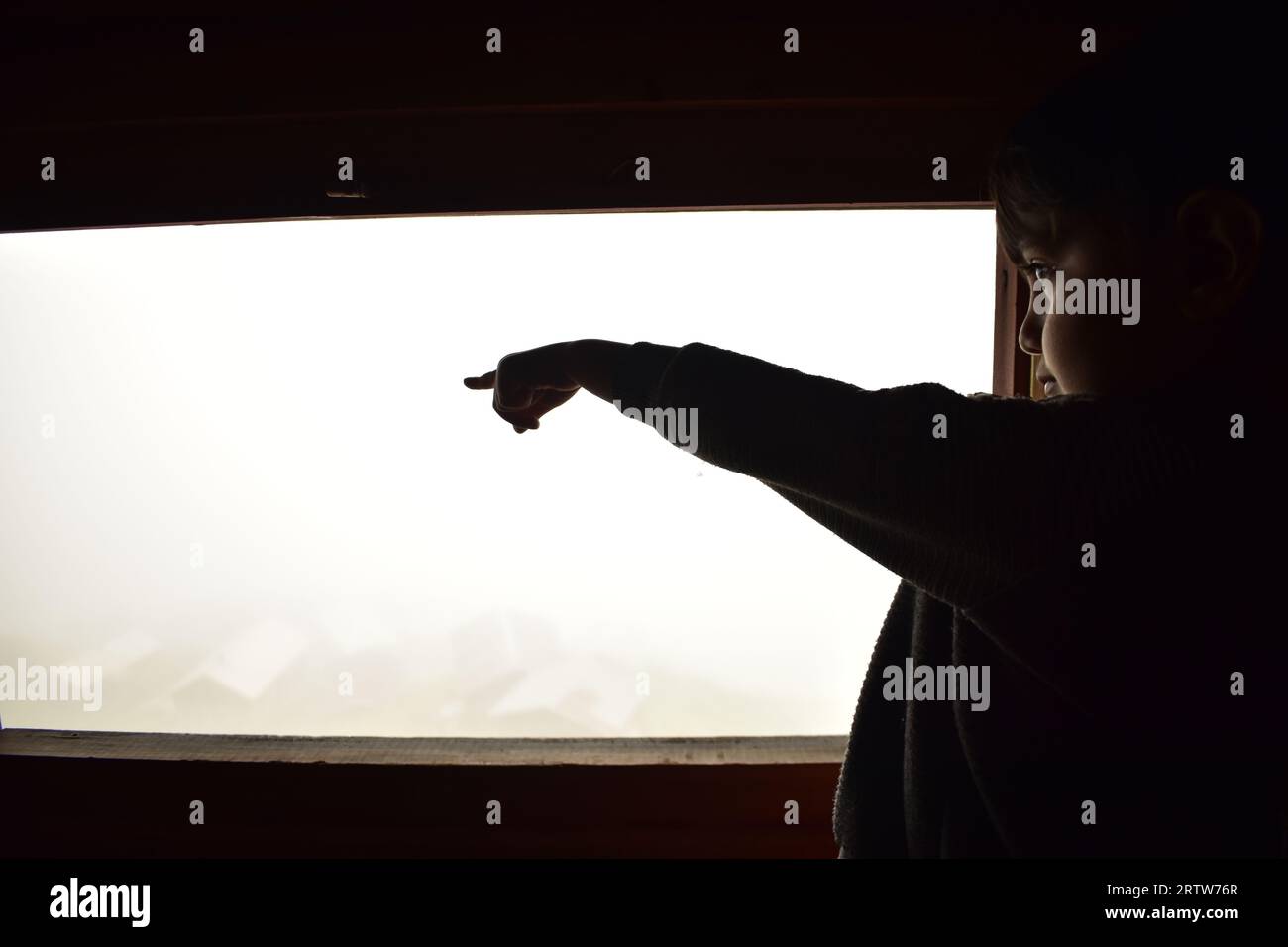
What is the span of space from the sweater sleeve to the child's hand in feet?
0.45

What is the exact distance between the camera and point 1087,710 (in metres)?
0.31

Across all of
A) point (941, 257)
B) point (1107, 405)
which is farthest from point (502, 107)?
point (1107, 405)

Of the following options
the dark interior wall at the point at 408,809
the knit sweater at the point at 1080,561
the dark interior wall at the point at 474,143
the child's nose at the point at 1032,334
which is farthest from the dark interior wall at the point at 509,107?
the dark interior wall at the point at 408,809

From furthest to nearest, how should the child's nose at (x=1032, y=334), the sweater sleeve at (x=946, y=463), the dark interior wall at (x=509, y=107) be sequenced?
the dark interior wall at (x=509, y=107)
the child's nose at (x=1032, y=334)
the sweater sleeve at (x=946, y=463)

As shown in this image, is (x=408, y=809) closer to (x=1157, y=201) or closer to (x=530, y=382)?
(x=530, y=382)

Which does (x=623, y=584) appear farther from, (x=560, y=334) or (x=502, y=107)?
(x=502, y=107)

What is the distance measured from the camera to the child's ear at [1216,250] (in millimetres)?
313

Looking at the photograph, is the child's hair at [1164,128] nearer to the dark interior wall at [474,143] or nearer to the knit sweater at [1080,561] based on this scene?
the knit sweater at [1080,561]

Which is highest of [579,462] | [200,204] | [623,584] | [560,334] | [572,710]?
[200,204]

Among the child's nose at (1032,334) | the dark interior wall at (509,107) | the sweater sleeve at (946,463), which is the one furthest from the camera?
the dark interior wall at (509,107)

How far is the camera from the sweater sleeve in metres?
0.28

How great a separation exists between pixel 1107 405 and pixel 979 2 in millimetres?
650

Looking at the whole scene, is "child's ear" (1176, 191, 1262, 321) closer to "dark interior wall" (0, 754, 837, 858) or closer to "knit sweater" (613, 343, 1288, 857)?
"knit sweater" (613, 343, 1288, 857)

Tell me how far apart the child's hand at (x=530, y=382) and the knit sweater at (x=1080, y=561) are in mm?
107
